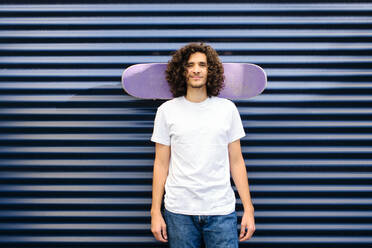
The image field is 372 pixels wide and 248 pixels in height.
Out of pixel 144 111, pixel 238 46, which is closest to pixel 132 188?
pixel 144 111

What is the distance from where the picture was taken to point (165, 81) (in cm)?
225

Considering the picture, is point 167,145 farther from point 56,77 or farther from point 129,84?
point 56,77

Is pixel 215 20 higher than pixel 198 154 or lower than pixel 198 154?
higher

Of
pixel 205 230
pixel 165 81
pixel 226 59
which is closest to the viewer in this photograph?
pixel 205 230

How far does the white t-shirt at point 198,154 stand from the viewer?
1799mm

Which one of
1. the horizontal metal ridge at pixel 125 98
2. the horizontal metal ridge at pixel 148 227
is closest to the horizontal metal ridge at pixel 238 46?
the horizontal metal ridge at pixel 125 98

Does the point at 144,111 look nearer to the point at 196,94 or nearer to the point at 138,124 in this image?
the point at 138,124

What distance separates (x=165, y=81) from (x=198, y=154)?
2.52 feet

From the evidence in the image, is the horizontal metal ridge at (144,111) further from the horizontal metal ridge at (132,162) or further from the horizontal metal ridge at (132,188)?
the horizontal metal ridge at (132,188)

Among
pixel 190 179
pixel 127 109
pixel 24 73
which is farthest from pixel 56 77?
pixel 190 179

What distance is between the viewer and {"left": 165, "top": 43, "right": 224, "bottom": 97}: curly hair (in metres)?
1.99

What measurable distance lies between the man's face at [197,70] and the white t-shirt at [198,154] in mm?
151

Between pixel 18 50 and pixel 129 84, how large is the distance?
3.92 feet

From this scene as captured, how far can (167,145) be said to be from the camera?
1934 millimetres
